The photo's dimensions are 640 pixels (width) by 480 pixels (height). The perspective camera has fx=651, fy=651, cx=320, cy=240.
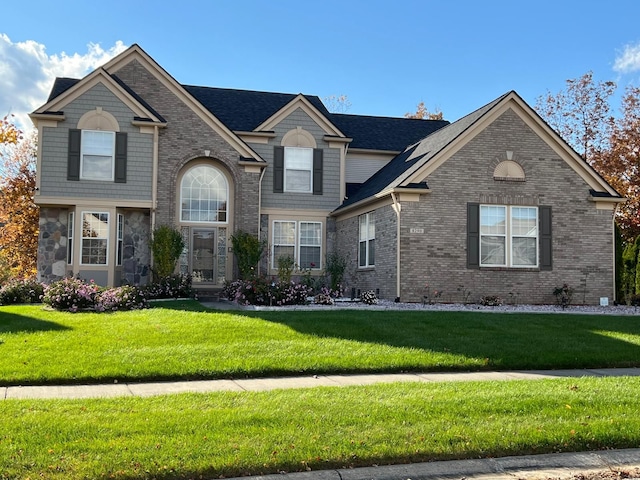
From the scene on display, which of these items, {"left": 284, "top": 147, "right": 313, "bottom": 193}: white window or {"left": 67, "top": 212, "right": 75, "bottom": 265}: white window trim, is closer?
{"left": 67, "top": 212, "right": 75, "bottom": 265}: white window trim

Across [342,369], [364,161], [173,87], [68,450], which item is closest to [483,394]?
[342,369]

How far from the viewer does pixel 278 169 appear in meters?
24.3

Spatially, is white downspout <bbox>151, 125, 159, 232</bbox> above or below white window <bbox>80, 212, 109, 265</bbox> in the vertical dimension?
above

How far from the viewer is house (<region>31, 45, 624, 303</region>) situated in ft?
64.7

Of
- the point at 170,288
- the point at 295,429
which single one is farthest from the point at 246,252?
the point at 295,429

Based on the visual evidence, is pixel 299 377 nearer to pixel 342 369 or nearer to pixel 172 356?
pixel 342 369

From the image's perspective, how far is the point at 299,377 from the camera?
31.2ft

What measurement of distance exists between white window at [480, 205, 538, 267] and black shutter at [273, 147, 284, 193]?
7.76 metres

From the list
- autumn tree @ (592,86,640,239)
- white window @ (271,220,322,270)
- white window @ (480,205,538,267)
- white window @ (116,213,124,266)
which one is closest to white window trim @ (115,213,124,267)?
white window @ (116,213,124,266)

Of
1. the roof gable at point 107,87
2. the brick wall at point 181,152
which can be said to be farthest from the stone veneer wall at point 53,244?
the roof gable at point 107,87

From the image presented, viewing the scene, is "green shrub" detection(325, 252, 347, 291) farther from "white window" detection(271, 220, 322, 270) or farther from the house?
"white window" detection(271, 220, 322, 270)

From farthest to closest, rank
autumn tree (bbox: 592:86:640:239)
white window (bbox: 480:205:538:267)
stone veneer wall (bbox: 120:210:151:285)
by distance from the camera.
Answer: autumn tree (bbox: 592:86:640:239) < stone veneer wall (bbox: 120:210:151:285) < white window (bbox: 480:205:538:267)

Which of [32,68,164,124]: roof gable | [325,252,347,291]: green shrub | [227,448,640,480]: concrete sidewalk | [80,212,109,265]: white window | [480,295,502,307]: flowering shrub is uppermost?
[32,68,164,124]: roof gable

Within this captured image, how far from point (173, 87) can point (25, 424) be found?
17809 mm
